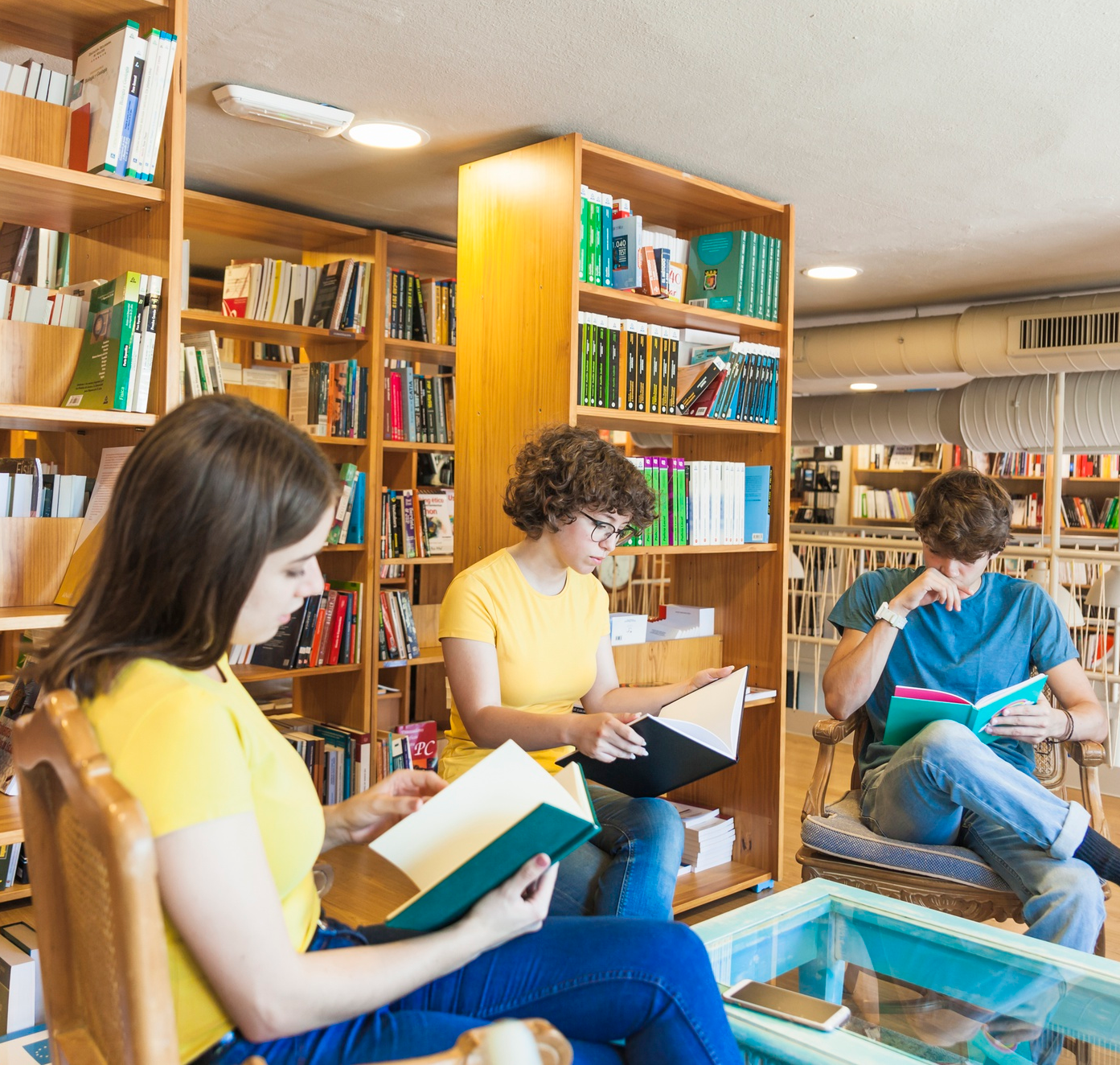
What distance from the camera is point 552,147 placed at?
2732 millimetres

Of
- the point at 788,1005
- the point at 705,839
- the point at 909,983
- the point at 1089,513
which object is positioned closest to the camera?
the point at 788,1005

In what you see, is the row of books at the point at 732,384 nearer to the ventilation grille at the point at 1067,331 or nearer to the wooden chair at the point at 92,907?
the ventilation grille at the point at 1067,331

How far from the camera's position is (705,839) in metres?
3.27

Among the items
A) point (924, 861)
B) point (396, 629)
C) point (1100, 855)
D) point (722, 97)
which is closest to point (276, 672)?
point (396, 629)

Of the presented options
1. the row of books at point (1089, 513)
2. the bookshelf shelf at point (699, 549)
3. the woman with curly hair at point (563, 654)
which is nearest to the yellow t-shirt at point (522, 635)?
the woman with curly hair at point (563, 654)

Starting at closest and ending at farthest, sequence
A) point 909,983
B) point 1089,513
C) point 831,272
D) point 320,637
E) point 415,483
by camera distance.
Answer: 1. point 909,983
2. point 320,637
3. point 415,483
4. point 831,272
5. point 1089,513

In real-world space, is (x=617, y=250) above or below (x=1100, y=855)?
above

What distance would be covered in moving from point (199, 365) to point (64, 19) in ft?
3.97

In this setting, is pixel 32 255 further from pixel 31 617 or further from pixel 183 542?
pixel 183 542

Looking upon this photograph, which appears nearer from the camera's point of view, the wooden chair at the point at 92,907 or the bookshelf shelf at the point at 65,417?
the wooden chair at the point at 92,907

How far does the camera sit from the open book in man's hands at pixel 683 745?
5.57 feet

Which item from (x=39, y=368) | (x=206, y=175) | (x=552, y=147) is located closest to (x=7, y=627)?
(x=39, y=368)

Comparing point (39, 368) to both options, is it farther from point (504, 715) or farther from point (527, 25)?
point (527, 25)

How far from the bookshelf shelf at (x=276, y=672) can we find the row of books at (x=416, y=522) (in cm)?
45
